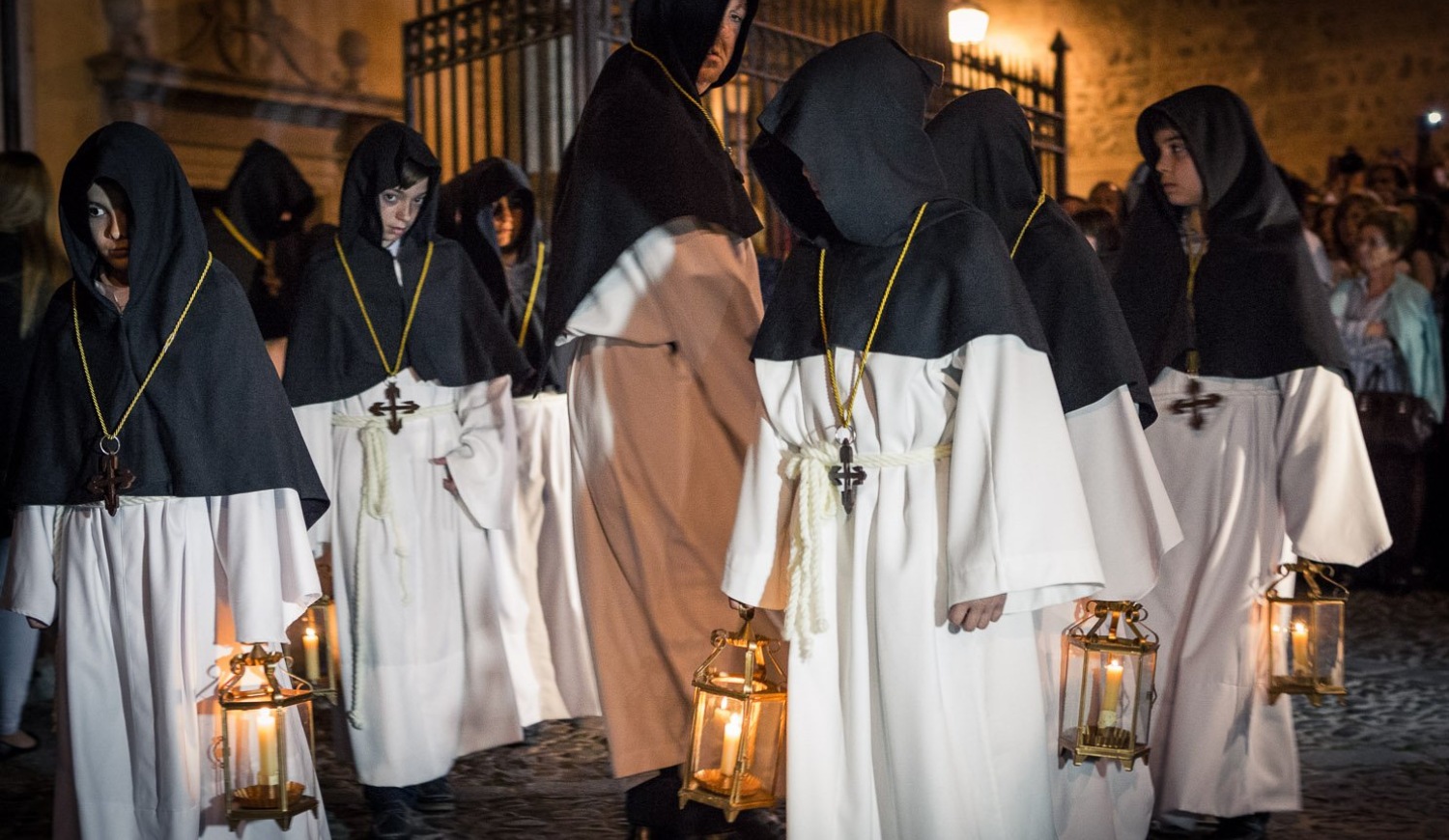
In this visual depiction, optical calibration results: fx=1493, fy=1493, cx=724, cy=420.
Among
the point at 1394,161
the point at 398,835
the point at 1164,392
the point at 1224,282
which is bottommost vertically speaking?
the point at 398,835

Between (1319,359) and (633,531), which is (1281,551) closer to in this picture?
(1319,359)

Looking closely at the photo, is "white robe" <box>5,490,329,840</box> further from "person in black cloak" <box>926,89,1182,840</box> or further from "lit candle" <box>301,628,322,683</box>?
"person in black cloak" <box>926,89,1182,840</box>

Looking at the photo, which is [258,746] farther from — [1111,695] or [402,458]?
[1111,695]

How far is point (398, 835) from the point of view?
463 centimetres

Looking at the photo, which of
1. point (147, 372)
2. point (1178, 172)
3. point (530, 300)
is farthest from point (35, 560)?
point (1178, 172)

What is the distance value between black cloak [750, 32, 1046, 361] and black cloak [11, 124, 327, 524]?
139 cm

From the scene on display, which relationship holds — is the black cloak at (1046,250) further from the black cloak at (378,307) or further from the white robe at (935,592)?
the black cloak at (378,307)

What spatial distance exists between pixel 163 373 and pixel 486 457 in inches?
58.8

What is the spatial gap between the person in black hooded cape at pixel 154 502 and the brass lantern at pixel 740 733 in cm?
103

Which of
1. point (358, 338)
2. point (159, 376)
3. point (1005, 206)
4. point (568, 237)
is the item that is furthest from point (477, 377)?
point (1005, 206)

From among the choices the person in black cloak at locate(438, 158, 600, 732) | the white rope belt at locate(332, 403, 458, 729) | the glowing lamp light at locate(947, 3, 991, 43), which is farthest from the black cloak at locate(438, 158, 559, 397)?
the glowing lamp light at locate(947, 3, 991, 43)

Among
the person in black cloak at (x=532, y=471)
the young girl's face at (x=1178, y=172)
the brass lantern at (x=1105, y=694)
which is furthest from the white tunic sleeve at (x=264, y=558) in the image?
the young girl's face at (x=1178, y=172)

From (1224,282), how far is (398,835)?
302 centimetres

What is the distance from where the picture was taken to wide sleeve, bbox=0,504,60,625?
12.6 feet
